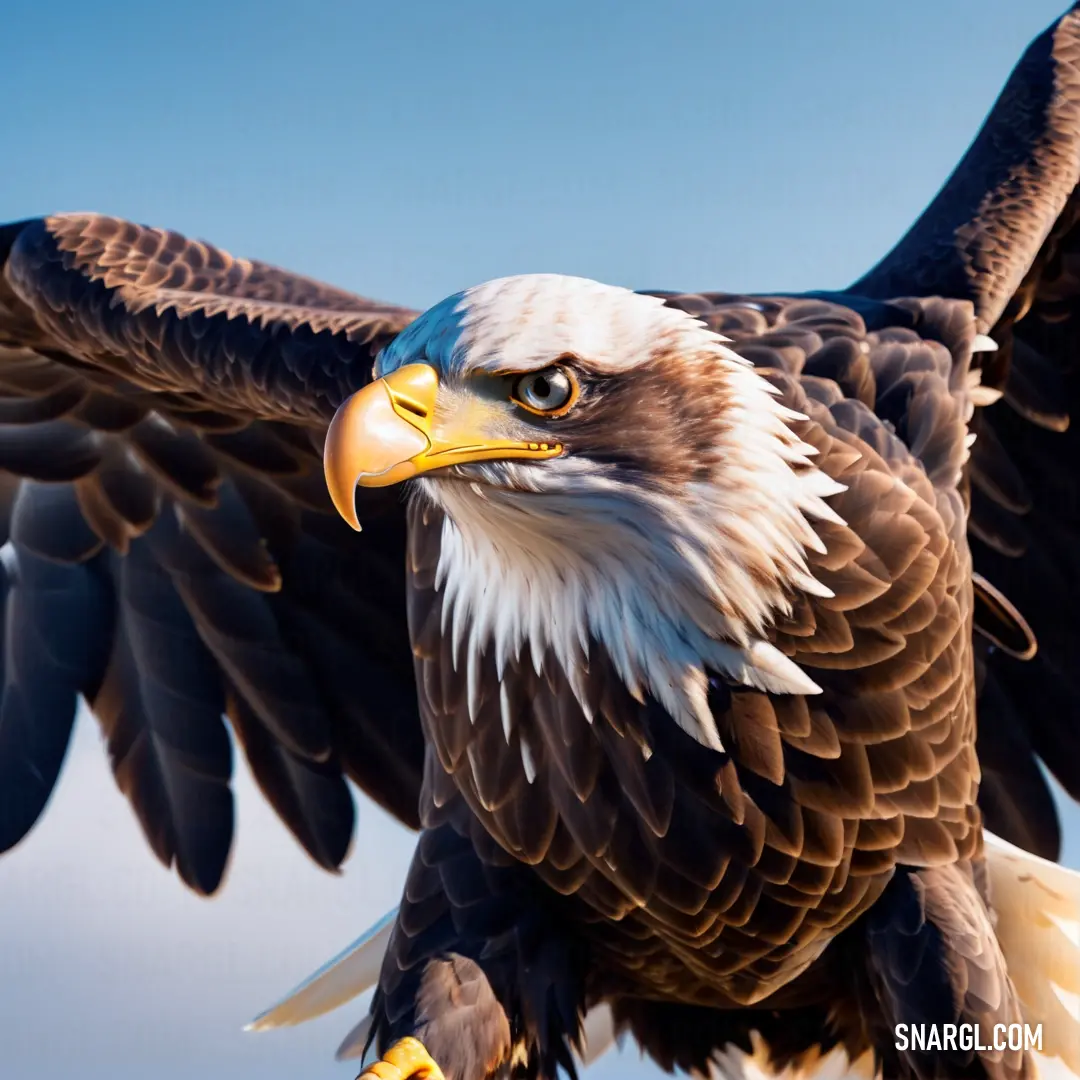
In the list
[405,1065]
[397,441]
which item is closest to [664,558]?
[397,441]

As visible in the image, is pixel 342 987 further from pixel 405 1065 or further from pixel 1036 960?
pixel 1036 960

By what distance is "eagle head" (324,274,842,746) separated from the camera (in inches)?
93.9

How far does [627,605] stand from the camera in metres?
2.63

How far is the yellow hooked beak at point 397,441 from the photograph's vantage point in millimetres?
2311

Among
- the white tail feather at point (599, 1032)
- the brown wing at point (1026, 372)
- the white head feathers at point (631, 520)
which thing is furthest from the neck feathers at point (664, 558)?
the white tail feather at point (599, 1032)

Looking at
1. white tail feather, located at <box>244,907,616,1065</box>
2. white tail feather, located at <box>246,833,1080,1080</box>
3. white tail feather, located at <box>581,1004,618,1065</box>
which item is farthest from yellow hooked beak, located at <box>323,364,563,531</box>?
white tail feather, located at <box>244,907,616,1065</box>

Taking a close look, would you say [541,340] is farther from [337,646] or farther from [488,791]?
[337,646]

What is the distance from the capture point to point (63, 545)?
14.5 feet

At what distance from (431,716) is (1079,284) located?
5.64ft

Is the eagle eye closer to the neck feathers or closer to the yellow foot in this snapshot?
the neck feathers

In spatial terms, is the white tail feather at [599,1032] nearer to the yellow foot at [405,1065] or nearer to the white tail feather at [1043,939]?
the yellow foot at [405,1065]

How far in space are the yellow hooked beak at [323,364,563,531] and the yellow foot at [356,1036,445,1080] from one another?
1.02 meters

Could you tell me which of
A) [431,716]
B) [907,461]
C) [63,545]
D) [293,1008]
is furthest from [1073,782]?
[63,545]

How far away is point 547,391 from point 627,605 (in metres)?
0.41
